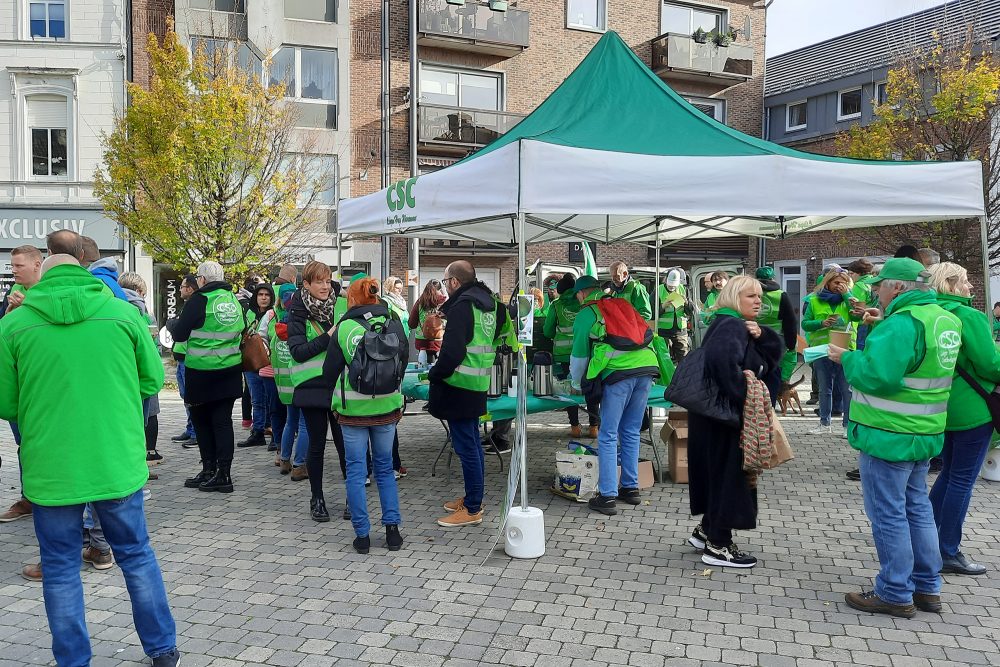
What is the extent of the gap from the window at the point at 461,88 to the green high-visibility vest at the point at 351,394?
19.0 metres

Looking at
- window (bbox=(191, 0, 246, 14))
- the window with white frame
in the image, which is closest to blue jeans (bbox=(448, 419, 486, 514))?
the window with white frame

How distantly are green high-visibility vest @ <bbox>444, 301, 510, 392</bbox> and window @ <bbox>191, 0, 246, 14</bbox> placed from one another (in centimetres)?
1865

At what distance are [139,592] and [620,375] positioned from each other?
3.46 m

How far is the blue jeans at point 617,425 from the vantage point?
224 inches

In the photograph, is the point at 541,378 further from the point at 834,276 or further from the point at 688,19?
the point at 688,19

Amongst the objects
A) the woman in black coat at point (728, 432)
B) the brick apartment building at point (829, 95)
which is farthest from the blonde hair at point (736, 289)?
the brick apartment building at point (829, 95)

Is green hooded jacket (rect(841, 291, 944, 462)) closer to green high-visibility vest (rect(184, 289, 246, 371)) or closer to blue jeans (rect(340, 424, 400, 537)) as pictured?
blue jeans (rect(340, 424, 400, 537))

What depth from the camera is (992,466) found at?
682 centimetres

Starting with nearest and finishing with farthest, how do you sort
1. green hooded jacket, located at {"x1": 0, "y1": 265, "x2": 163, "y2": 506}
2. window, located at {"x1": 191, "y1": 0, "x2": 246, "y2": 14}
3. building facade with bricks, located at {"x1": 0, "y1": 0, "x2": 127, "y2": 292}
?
green hooded jacket, located at {"x1": 0, "y1": 265, "x2": 163, "y2": 506} < building facade with bricks, located at {"x1": 0, "y1": 0, "x2": 127, "y2": 292} < window, located at {"x1": 191, "y1": 0, "x2": 246, "y2": 14}

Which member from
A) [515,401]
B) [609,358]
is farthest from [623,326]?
[515,401]

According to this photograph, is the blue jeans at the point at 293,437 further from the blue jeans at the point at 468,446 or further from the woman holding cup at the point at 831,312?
the woman holding cup at the point at 831,312

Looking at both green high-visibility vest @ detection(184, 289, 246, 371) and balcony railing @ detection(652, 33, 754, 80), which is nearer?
green high-visibility vest @ detection(184, 289, 246, 371)

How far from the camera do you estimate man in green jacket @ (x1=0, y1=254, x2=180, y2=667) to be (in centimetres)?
314

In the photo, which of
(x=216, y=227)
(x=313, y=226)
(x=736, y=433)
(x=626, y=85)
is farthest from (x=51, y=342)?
(x=313, y=226)
